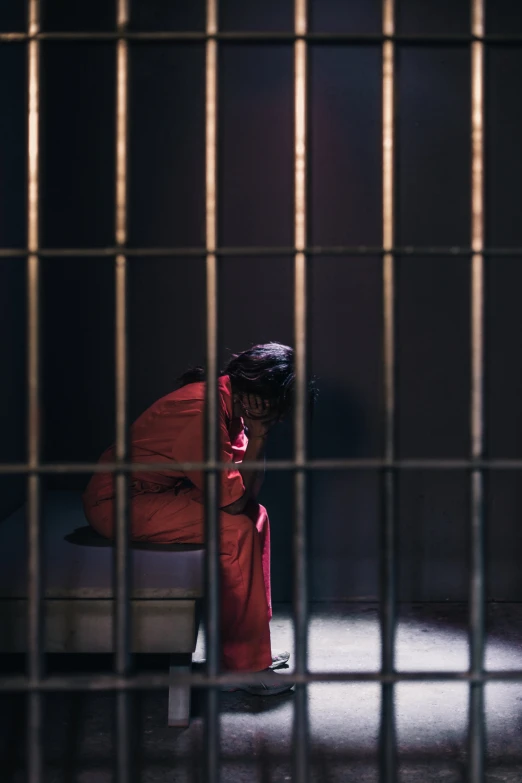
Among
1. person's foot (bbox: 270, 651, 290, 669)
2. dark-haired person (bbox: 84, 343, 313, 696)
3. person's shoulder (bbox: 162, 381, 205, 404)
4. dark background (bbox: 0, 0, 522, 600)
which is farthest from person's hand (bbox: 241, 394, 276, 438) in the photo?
dark background (bbox: 0, 0, 522, 600)

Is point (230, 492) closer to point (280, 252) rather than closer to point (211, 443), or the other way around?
point (211, 443)

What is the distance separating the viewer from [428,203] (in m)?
3.73

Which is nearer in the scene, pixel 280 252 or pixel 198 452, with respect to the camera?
pixel 280 252

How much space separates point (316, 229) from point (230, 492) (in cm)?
146

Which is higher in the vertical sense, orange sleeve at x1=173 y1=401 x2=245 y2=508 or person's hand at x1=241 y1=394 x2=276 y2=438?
person's hand at x1=241 y1=394 x2=276 y2=438

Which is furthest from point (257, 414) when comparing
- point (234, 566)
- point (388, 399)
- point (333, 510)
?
point (388, 399)

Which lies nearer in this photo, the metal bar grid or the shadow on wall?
the metal bar grid

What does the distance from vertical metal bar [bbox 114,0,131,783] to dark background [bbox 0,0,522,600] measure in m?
2.03

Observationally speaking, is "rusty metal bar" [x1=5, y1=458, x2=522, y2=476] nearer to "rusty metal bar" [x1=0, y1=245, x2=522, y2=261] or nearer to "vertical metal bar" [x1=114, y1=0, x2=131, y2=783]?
"vertical metal bar" [x1=114, y1=0, x2=131, y2=783]

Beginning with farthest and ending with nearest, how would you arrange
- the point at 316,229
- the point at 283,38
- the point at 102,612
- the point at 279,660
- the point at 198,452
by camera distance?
the point at 316,229 < the point at 279,660 < the point at 198,452 < the point at 102,612 < the point at 283,38

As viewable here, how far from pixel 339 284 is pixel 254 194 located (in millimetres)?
531

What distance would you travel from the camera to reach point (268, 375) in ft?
9.32

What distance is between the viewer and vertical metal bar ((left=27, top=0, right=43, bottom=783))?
162 cm

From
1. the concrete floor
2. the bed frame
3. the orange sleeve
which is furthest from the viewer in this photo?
the orange sleeve
